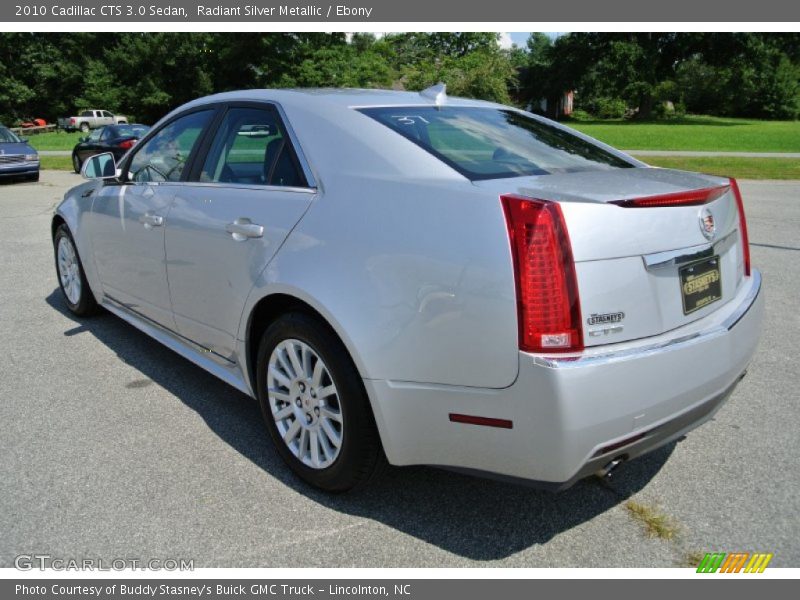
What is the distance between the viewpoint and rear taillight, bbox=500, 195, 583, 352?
2.18 meters

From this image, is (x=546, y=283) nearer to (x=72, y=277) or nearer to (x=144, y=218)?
(x=144, y=218)

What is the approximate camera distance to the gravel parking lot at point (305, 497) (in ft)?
8.58

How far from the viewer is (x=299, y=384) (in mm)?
2986

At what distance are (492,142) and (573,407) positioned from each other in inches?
55.4

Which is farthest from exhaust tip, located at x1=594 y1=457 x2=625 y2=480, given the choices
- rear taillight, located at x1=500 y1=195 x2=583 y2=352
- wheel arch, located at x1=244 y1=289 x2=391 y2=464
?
wheel arch, located at x1=244 y1=289 x2=391 y2=464

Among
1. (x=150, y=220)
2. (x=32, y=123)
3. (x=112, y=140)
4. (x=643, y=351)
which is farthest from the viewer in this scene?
(x=32, y=123)

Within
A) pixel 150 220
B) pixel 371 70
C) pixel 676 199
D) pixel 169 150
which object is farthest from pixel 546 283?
pixel 371 70

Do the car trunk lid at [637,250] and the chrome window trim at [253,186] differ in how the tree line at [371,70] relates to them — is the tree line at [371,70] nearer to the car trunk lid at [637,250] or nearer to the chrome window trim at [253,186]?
the chrome window trim at [253,186]

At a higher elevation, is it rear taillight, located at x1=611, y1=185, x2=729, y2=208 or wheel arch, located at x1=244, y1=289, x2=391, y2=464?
rear taillight, located at x1=611, y1=185, x2=729, y2=208

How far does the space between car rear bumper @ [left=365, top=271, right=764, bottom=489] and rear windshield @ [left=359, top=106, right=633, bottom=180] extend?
2.63 ft

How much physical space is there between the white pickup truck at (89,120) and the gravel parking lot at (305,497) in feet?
196

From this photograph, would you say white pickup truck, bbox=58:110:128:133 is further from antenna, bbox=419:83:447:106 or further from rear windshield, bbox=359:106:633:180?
rear windshield, bbox=359:106:633:180

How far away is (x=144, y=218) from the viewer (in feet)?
13.3
